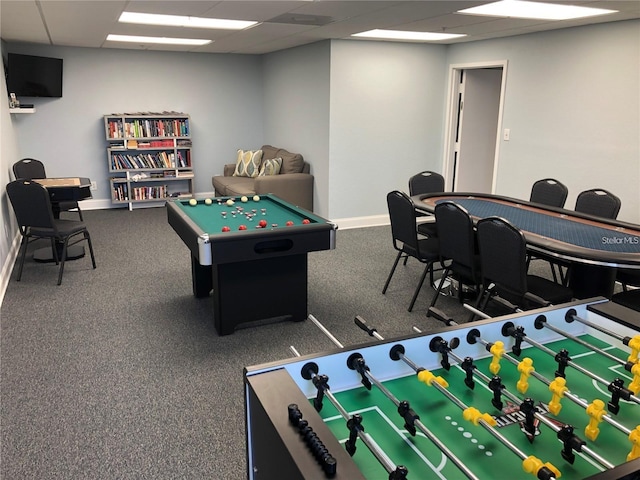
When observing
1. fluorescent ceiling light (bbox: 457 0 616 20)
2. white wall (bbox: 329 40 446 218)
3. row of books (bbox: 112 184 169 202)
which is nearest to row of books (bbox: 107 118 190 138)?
row of books (bbox: 112 184 169 202)

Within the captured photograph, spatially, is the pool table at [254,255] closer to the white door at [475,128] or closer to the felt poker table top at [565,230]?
the felt poker table top at [565,230]

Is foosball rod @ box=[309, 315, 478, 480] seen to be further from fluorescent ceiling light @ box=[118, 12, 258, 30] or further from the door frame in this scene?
the door frame

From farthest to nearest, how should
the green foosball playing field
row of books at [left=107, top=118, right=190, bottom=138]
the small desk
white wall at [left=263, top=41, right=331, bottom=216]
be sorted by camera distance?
row of books at [left=107, top=118, right=190, bottom=138], white wall at [left=263, top=41, right=331, bottom=216], the small desk, the green foosball playing field

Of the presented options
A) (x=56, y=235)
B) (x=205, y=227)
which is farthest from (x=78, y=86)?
(x=205, y=227)

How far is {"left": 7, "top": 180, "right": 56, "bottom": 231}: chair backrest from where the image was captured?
443 centimetres

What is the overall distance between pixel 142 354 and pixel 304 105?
456 cm

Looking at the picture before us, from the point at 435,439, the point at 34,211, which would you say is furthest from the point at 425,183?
the point at 435,439

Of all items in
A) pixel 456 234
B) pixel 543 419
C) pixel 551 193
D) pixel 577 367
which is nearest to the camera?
pixel 543 419

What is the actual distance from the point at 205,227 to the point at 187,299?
0.95 m

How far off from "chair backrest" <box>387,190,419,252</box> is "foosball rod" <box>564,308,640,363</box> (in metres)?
2.11

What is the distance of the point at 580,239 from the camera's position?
10.8 feet

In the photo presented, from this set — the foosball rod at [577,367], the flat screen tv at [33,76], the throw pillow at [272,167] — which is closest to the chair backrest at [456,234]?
the foosball rod at [577,367]

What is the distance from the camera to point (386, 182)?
684cm

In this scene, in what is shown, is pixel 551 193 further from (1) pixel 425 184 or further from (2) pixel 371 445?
(2) pixel 371 445
